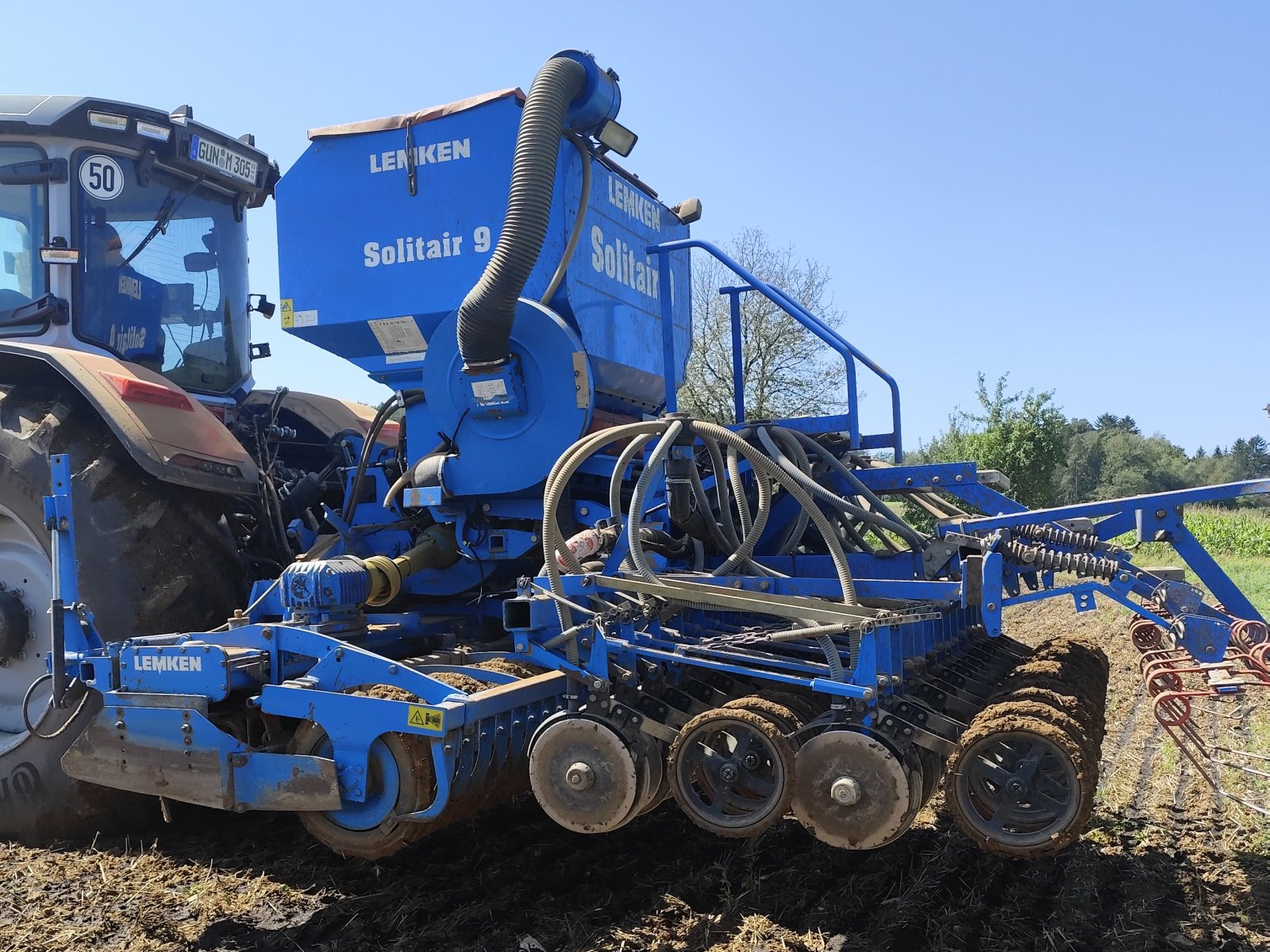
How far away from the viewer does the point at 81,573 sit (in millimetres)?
4074

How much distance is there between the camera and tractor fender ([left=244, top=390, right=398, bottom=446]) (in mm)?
5992

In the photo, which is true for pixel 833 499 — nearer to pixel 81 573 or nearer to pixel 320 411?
pixel 81 573

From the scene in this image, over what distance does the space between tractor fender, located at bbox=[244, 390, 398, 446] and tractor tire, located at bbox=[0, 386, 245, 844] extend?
4.81ft

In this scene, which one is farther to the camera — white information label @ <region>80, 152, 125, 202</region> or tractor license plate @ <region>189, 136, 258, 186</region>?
tractor license plate @ <region>189, 136, 258, 186</region>

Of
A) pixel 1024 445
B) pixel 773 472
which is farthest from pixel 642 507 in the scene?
pixel 1024 445

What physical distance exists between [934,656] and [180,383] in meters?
3.96

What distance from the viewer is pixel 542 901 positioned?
354 cm

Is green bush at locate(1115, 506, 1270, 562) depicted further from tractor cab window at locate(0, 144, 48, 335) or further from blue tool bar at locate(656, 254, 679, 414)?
tractor cab window at locate(0, 144, 48, 335)

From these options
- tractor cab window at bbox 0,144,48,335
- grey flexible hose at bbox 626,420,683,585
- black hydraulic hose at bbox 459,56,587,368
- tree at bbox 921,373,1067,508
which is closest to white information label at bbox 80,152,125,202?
tractor cab window at bbox 0,144,48,335

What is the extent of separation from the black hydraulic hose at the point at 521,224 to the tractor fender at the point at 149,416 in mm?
1210

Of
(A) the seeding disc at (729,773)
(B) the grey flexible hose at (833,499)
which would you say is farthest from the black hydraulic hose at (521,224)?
(A) the seeding disc at (729,773)

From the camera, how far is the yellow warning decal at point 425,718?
324 centimetres

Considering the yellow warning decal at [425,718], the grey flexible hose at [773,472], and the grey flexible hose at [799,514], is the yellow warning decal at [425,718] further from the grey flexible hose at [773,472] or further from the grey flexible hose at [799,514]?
the grey flexible hose at [799,514]

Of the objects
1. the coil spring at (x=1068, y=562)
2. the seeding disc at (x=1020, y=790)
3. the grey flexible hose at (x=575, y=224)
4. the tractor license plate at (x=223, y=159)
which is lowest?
the seeding disc at (x=1020, y=790)
